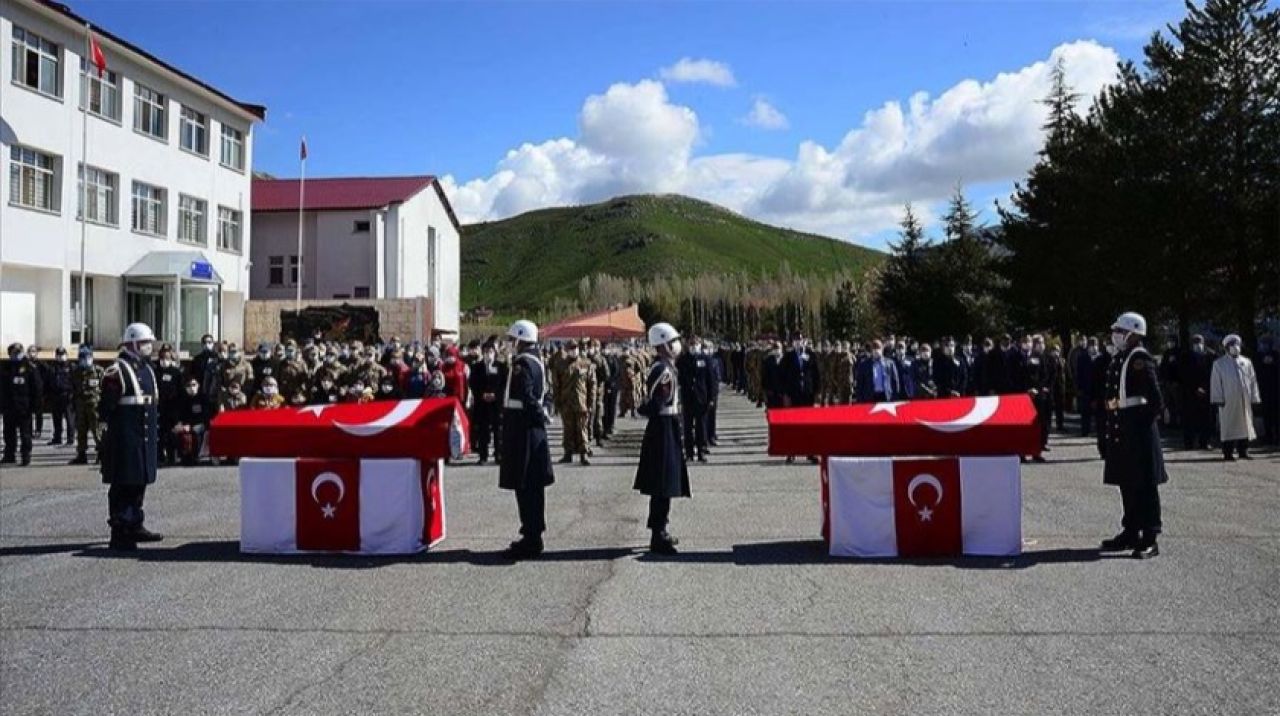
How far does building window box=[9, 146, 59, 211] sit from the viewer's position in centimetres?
3253

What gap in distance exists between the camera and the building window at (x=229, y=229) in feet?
152

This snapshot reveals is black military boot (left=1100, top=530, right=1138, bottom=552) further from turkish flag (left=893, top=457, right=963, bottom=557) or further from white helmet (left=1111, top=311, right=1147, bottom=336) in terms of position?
white helmet (left=1111, top=311, right=1147, bottom=336)

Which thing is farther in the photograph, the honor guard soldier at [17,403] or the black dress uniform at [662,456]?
the honor guard soldier at [17,403]

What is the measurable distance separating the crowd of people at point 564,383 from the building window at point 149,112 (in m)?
21.2

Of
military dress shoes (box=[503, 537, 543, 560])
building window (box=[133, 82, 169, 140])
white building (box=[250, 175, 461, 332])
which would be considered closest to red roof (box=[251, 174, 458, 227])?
white building (box=[250, 175, 461, 332])

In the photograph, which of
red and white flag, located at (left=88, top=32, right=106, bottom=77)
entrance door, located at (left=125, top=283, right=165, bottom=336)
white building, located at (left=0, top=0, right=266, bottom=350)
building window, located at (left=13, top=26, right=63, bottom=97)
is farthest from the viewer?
entrance door, located at (left=125, top=283, right=165, bottom=336)

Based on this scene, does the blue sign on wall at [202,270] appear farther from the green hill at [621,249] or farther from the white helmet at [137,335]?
the green hill at [621,249]

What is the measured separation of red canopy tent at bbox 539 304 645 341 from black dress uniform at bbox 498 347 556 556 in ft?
80.2

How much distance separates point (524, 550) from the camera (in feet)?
31.2

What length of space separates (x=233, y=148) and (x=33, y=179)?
14.9m

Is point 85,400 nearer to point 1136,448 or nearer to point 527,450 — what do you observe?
point 527,450

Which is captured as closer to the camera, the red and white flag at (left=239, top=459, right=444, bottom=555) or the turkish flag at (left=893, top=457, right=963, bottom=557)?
the turkish flag at (left=893, top=457, right=963, bottom=557)

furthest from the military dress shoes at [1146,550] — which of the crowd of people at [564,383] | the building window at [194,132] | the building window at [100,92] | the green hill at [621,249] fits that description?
the green hill at [621,249]

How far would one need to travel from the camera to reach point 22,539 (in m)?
10.7
